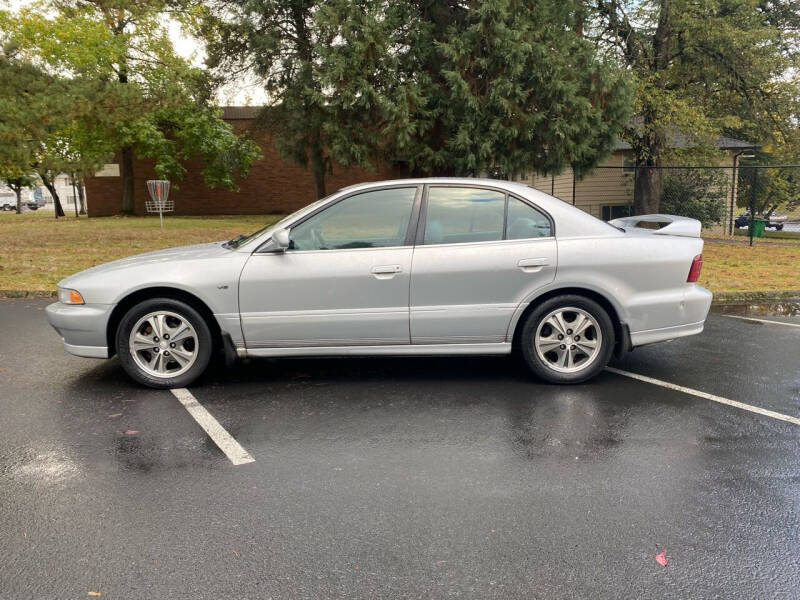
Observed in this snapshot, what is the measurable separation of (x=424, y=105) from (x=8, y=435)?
12.0 metres

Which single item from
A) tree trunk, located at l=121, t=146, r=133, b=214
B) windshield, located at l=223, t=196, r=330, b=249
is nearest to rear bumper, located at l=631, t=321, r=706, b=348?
windshield, located at l=223, t=196, r=330, b=249

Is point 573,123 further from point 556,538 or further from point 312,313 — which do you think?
point 556,538

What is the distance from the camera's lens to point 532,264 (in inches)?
196

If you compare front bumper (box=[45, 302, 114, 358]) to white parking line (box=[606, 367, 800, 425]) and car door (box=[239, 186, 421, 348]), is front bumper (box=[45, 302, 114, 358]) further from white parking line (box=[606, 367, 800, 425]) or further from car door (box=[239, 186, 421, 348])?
white parking line (box=[606, 367, 800, 425])

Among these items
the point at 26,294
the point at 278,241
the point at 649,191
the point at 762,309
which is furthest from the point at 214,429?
the point at 649,191

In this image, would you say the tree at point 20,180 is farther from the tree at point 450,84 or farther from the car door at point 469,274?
the car door at point 469,274

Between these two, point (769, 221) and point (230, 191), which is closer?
point (230, 191)

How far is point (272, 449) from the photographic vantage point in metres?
3.89

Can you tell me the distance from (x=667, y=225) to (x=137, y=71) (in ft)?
107

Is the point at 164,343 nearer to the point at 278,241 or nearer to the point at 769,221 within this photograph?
the point at 278,241

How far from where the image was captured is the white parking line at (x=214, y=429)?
12.4ft

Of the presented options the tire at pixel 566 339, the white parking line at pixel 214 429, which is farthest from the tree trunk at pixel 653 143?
Result: the white parking line at pixel 214 429

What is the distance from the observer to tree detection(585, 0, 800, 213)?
17328 mm

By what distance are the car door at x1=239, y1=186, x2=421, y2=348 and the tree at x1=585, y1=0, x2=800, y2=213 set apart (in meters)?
14.2
